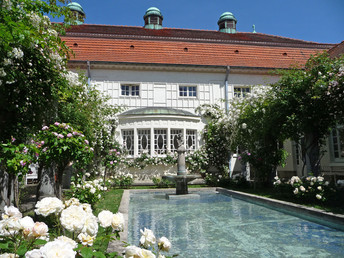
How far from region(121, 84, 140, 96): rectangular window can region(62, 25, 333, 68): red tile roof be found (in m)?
1.53

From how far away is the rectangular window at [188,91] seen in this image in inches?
687

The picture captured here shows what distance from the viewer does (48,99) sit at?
5.33 meters

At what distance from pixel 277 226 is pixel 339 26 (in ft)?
36.2

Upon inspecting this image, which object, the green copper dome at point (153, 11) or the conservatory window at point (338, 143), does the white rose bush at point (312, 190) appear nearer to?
the conservatory window at point (338, 143)

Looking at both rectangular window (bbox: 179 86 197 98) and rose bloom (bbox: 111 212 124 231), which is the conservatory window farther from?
rose bloom (bbox: 111 212 124 231)

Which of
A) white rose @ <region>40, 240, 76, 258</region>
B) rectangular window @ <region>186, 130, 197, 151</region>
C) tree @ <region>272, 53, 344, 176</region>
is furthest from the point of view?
rectangular window @ <region>186, 130, 197, 151</region>

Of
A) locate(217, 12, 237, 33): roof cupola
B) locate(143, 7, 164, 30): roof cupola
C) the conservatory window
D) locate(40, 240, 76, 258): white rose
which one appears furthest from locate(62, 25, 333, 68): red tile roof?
locate(40, 240, 76, 258): white rose

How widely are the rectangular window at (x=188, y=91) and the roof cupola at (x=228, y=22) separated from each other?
12.8 m

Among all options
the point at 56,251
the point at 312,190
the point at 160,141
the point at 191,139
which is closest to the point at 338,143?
the point at 312,190

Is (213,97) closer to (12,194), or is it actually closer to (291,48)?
(291,48)

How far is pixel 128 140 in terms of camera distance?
1603 centimetres

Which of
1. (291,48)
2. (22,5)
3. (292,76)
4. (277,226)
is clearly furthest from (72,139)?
(291,48)

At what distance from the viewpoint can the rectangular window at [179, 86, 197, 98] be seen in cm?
1745

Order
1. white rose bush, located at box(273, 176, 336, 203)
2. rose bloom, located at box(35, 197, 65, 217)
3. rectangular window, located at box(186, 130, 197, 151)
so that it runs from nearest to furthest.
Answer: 1. rose bloom, located at box(35, 197, 65, 217)
2. white rose bush, located at box(273, 176, 336, 203)
3. rectangular window, located at box(186, 130, 197, 151)
